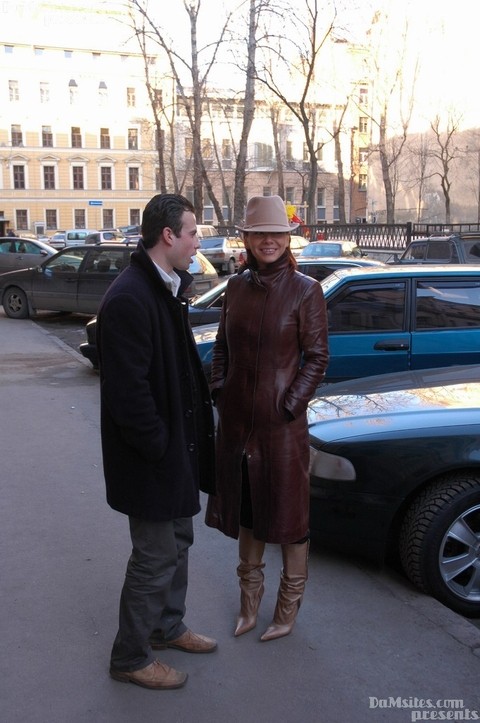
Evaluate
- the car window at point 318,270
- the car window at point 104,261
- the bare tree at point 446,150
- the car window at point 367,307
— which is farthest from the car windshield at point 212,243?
the car window at point 367,307

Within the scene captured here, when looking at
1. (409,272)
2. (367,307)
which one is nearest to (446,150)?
(409,272)

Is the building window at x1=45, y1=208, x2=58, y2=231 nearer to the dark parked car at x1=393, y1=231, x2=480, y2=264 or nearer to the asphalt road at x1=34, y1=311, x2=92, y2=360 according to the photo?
the asphalt road at x1=34, y1=311, x2=92, y2=360

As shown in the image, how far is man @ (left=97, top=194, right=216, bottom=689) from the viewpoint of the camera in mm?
2582

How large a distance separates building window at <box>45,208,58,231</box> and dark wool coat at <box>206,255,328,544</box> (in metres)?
71.7

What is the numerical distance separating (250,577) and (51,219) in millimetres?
72229

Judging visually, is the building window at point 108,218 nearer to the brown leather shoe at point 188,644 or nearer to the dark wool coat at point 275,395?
the dark wool coat at point 275,395

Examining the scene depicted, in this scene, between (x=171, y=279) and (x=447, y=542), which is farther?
(x=447, y=542)

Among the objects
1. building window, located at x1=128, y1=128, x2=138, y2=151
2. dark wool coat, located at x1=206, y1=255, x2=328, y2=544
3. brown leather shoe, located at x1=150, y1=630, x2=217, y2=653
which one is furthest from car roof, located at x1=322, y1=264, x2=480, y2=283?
building window, located at x1=128, y1=128, x2=138, y2=151

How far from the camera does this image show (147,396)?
259cm

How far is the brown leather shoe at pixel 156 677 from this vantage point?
9.37ft

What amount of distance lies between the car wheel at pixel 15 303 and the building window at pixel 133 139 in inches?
2387

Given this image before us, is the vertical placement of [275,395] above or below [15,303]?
above

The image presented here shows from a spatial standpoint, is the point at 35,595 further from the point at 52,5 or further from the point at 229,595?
the point at 52,5

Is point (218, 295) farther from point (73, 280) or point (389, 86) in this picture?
point (389, 86)
